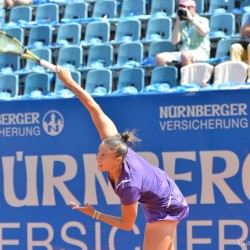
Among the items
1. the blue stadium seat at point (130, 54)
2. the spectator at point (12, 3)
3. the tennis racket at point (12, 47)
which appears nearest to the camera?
the tennis racket at point (12, 47)

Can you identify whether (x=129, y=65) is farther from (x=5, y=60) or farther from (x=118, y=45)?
(x=5, y=60)

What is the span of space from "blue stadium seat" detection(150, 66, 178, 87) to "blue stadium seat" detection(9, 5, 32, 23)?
3593mm

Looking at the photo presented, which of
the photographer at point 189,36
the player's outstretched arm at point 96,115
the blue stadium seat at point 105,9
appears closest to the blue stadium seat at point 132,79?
the photographer at point 189,36

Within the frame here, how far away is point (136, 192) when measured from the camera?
4.74 metres

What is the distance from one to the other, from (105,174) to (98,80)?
12.9 feet

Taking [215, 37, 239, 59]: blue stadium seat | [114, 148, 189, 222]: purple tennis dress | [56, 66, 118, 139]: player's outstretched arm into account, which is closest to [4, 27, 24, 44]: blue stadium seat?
[215, 37, 239, 59]: blue stadium seat

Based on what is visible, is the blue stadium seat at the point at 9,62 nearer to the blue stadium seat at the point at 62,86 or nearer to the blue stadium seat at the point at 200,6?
the blue stadium seat at the point at 62,86

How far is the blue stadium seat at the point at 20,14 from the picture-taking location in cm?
1242

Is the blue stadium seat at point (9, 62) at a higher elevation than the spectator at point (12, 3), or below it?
below

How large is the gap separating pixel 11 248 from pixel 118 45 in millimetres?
5015

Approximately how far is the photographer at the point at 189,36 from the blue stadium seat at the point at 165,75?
0.26 metres

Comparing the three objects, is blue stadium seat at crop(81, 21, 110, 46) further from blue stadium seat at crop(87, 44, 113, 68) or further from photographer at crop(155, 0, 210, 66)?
photographer at crop(155, 0, 210, 66)

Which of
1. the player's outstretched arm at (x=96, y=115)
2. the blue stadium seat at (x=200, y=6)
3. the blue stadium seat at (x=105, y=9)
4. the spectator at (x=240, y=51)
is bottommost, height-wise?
the player's outstretched arm at (x=96, y=115)

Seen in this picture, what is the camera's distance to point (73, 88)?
5.39 metres
